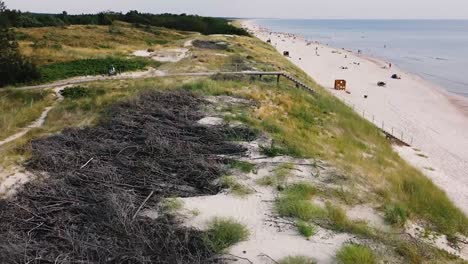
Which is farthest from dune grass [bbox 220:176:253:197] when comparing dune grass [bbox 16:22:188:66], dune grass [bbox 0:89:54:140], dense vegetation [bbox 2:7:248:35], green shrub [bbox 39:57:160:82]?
dense vegetation [bbox 2:7:248:35]

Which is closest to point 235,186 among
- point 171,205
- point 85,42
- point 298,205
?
point 298,205

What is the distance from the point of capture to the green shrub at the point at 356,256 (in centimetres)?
834

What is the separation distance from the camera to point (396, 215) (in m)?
10.8

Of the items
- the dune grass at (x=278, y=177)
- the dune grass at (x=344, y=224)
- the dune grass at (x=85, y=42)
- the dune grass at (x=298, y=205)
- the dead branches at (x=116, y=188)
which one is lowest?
the dune grass at (x=344, y=224)

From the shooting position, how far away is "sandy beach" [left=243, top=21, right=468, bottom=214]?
20245mm

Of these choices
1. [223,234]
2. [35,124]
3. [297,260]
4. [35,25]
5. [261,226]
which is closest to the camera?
[297,260]

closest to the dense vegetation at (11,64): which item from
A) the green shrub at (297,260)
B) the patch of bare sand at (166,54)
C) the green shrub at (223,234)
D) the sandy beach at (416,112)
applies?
the patch of bare sand at (166,54)

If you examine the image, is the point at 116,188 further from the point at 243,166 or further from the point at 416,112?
the point at 416,112

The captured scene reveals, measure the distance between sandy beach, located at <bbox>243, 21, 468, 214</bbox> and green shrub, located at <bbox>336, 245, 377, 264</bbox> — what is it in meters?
7.64

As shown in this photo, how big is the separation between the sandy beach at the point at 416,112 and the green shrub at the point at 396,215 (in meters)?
4.64

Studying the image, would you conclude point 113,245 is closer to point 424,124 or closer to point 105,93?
point 105,93

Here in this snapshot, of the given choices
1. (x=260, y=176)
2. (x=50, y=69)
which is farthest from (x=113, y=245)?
(x=50, y=69)

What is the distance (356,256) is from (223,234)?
8.75 feet

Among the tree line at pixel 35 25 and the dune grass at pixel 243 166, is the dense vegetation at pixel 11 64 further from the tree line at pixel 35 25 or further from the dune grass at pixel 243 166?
the dune grass at pixel 243 166
